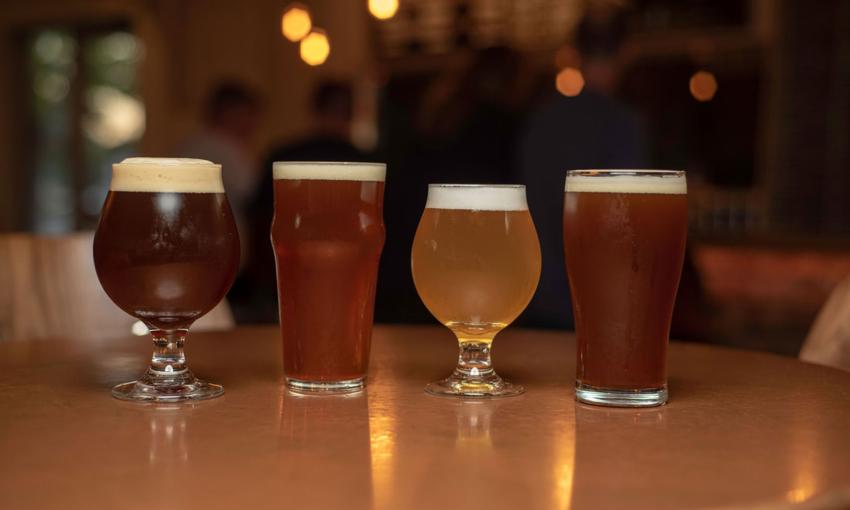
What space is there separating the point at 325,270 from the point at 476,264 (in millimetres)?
145

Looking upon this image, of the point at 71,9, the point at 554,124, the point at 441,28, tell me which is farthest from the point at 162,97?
the point at 554,124

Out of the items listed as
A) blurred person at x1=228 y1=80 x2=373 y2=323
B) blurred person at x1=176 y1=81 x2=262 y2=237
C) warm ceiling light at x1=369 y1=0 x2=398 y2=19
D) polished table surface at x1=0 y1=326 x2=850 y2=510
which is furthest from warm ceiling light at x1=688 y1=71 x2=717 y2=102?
polished table surface at x1=0 y1=326 x2=850 y2=510

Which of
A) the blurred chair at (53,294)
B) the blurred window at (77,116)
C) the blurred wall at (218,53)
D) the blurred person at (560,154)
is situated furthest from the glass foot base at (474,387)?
the blurred window at (77,116)

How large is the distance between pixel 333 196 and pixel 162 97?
6.87m

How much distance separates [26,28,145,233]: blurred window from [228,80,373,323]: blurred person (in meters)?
3.77

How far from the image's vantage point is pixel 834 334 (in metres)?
1.38

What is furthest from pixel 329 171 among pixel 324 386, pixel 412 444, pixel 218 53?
pixel 218 53

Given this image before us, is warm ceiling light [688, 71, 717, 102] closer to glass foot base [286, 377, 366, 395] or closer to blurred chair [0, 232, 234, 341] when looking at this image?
blurred chair [0, 232, 234, 341]

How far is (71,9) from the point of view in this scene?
8.16 metres

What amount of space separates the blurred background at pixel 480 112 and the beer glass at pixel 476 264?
1.70 metres

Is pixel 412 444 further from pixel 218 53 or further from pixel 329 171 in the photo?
pixel 218 53

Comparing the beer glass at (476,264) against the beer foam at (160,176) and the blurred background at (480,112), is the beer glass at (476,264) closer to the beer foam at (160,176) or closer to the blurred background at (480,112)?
the beer foam at (160,176)

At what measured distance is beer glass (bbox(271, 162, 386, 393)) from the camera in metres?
0.95

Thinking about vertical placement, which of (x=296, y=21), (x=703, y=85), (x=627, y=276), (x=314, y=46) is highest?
(x=296, y=21)
